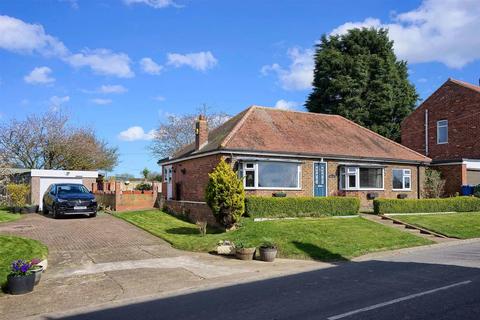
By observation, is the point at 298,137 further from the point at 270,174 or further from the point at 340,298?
the point at 340,298

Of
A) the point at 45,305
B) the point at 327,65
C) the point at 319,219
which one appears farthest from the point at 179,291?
the point at 327,65

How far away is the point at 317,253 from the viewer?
47.2ft

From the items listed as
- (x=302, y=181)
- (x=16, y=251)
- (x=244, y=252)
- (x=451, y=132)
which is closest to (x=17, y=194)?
(x=16, y=251)

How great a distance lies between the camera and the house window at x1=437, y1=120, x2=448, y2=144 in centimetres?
3484

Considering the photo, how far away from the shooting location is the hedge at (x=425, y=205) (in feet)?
74.0

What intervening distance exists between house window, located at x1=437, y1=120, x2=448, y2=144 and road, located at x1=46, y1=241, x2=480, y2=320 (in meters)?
25.7

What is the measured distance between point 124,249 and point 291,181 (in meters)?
10.4

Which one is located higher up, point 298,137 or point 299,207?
point 298,137

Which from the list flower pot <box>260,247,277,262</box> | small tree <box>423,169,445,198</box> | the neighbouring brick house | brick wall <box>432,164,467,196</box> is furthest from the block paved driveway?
the neighbouring brick house

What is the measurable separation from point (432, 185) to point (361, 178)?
240 inches

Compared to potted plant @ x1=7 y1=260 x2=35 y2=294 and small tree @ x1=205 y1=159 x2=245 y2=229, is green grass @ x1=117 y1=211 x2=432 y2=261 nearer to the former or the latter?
small tree @ x1=205 y1=159 x2=245 y2=229

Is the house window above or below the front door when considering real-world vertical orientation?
above

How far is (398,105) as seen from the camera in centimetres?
4641

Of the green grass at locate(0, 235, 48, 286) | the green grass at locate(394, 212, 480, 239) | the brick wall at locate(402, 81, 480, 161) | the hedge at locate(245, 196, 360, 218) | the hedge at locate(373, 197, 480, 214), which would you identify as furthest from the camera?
the brick wall at locate(402, 81, 480, 161)
